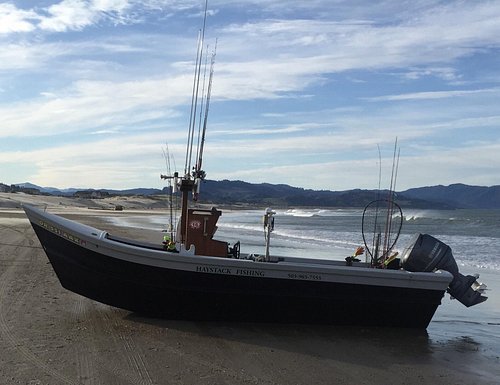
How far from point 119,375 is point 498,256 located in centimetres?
1879

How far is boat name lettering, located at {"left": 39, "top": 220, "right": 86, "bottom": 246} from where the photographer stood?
7.90 m

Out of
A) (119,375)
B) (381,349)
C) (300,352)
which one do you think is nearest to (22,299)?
(119,375)

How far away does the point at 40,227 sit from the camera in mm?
8219

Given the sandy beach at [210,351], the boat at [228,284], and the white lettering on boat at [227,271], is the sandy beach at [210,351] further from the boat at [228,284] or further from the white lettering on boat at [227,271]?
the white lettering on boat at [227,271]

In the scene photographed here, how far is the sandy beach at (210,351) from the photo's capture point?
580cm

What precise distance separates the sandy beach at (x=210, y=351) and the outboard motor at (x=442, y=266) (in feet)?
1.94

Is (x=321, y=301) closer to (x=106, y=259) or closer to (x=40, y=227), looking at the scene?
(x=106, y=259)

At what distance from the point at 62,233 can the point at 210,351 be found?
2900 millimetres

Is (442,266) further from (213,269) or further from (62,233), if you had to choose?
(62,233)

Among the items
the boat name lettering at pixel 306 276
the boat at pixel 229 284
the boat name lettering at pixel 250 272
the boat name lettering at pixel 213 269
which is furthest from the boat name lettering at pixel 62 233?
the boat name lettering at pixel 306 276

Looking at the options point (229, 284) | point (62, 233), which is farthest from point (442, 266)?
point (62, 233)

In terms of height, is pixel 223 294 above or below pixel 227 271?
below

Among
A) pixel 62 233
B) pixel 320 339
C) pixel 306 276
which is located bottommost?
pixel 320 339

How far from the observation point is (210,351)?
670 centimetres
